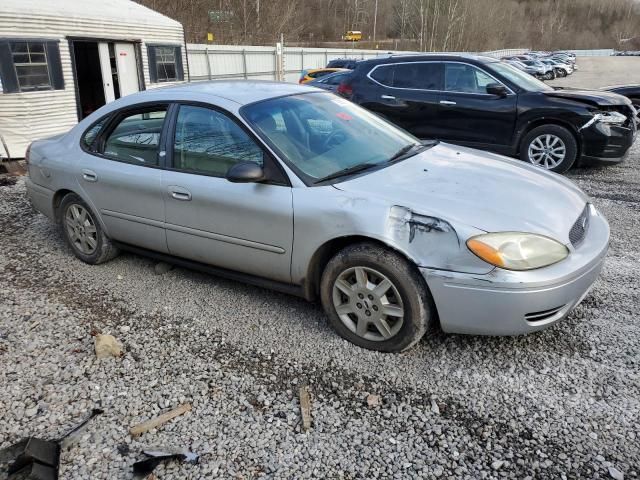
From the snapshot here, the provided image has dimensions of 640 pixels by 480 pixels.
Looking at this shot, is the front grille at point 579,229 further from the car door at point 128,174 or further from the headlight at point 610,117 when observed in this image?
the headlight at point 610,117

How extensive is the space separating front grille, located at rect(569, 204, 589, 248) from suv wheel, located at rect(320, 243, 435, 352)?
94 centimetres

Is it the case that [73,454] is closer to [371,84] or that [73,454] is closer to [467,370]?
[467,370]

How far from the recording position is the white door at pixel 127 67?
38.8ft

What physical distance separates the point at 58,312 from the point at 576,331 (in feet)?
12.0

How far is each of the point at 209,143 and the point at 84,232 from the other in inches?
66.5

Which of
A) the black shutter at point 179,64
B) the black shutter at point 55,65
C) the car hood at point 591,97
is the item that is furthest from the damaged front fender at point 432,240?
the black shutter at point 179,64

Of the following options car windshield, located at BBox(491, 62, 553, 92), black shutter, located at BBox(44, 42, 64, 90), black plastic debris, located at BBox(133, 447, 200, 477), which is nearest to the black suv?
car windshield, located at BBox(491, 62, 553, 92)

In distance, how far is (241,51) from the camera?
22875mm

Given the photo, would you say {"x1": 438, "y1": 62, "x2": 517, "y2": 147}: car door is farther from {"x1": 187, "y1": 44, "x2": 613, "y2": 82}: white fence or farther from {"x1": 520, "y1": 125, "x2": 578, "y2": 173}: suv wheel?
{"x1": 187, "y1": 44, "x2": 613, "y2": 82}: white fence

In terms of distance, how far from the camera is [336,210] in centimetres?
311

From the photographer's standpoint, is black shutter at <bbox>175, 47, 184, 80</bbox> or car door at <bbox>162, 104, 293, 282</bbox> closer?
car door at <bbox>162, 104, 293, 282</bbox>

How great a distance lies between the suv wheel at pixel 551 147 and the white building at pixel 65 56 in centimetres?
872

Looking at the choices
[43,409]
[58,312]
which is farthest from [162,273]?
[43,409]

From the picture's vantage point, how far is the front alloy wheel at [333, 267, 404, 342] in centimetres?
305
